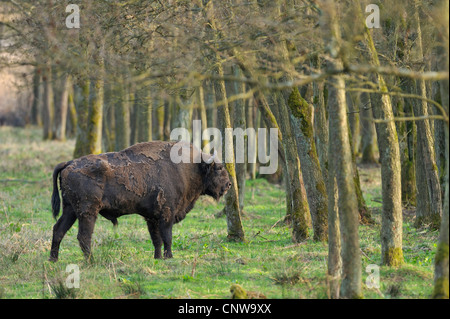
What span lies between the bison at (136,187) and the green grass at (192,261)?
1.98ft

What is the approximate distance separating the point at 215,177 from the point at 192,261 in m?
2.60

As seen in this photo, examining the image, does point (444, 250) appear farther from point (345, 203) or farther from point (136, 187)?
point (136, 187)

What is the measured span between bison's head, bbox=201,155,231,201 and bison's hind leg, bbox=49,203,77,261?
3.02 meters

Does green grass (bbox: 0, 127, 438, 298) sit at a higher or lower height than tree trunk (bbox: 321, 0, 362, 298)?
lower

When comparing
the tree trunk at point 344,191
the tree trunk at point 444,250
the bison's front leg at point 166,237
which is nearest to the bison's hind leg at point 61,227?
the bison's front leg at point 166,237

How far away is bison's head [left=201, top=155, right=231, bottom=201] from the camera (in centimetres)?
1348

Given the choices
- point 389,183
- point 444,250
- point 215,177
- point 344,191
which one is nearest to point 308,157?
point 215,177

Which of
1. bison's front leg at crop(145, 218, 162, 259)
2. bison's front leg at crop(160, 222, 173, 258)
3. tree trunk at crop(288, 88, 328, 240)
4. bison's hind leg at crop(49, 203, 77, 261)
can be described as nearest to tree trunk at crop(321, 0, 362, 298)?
tree trunk at crop(288, 88, 328, 240)

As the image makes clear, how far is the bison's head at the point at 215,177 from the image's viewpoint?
1348cm

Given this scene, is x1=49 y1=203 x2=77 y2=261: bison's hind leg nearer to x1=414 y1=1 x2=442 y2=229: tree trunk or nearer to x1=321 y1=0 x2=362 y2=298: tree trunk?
x1=321 y1=0 x2=362 y2=298: tree trunk

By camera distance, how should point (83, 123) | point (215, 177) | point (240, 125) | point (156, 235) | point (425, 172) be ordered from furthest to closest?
1. point (83, 123)
2. point (240, 125)
3. point (425, 172)
4. point (215, 177)
5. point (156, 235)

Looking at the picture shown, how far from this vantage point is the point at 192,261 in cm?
1138
